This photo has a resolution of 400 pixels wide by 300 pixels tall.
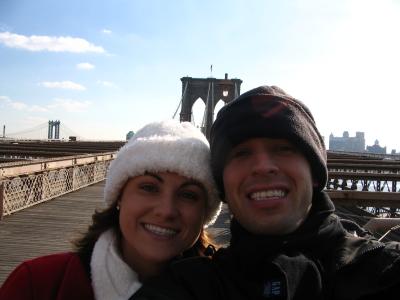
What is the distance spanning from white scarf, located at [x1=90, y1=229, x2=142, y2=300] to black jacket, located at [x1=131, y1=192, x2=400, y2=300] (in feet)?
0.84

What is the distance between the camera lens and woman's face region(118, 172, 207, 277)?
175 cm

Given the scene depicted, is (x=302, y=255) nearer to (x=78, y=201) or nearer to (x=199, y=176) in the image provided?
(x=199, y=176)

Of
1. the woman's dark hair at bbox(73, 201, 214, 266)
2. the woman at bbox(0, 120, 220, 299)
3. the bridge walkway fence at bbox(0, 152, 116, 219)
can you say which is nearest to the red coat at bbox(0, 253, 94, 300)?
the woman at bbox(0, 120, 220, 299)

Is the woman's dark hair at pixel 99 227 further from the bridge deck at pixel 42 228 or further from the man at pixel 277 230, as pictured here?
the bridge deck at pixel 42 228

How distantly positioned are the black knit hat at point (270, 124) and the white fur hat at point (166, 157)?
0.13m

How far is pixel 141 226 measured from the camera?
1769mm

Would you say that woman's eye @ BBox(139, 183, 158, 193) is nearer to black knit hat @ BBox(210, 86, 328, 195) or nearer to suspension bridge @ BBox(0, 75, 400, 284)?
black knit hat @ BBox(210, 86, 328, 195)

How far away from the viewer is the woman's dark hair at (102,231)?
1.96 meters

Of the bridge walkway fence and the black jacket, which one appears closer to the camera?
the black jacket

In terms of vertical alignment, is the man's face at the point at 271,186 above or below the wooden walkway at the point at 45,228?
above

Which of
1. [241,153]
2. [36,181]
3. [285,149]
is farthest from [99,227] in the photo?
[36,181]

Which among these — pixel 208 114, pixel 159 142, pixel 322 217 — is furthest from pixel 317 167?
pixel 208 114

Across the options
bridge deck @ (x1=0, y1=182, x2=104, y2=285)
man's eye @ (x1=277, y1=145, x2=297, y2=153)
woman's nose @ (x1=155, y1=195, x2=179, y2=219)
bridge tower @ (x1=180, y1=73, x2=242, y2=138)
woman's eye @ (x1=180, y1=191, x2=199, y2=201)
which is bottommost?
bridge deck @ (x1=0, y1=182, x2=104, y2=285)

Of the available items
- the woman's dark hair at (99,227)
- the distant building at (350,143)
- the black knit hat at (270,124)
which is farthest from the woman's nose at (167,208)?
the distant building at (350,143)
